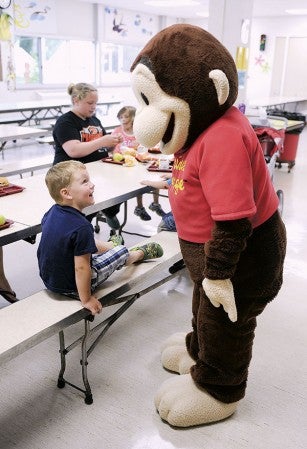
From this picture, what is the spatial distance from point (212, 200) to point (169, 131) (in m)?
0.36

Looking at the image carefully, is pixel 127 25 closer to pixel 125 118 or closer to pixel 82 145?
pixel 125 118

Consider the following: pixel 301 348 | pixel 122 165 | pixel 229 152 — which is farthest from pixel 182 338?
pixel 122 165

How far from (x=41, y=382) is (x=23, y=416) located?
0.76 feet

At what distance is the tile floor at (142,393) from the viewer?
6.16ft

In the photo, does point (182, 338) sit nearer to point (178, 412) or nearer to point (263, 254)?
point (178, 412)

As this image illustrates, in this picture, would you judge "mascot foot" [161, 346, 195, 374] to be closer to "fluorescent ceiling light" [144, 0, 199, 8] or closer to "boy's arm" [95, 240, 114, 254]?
"boy's arm" [95, 240, 114, 254]

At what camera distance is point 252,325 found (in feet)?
6.11

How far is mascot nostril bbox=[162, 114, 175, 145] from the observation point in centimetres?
166

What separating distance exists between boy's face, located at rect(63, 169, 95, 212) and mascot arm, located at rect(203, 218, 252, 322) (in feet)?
2.31

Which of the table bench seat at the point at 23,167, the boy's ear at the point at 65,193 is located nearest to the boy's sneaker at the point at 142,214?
the table bench seat at the point at 23,167

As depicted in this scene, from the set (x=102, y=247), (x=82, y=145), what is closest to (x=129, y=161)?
(x=82, y=145)

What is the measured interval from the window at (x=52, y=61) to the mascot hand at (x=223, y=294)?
9.69 metres

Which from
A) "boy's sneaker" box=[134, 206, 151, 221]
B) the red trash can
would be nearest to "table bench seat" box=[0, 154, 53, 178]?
"boy's sneaker" box=[134, 206, 151, 221]

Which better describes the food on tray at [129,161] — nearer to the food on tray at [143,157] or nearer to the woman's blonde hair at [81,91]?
the food on tray at [143,157]
